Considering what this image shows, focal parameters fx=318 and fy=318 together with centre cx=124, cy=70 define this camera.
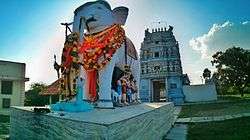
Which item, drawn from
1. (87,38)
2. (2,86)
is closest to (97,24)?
(87,38)

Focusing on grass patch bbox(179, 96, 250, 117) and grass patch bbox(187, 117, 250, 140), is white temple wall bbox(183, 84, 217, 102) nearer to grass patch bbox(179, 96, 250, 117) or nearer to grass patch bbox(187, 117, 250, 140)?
grass patch bbox(179, 96, 250, 117)

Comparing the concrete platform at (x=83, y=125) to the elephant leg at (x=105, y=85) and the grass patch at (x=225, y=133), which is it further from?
the grass patch at (x=225, y=133)

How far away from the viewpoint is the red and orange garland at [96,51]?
26.9ft

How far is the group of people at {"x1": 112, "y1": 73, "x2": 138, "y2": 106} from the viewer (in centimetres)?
904

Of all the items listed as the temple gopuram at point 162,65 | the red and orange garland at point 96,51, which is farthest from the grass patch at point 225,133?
the temple gopuram at point 162,65

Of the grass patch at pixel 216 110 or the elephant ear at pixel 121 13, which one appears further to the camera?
the grass patch at pixel 216 110

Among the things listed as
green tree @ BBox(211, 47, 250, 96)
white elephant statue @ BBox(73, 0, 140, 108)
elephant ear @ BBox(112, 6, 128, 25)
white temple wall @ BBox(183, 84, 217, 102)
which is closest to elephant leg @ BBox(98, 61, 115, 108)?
white elephant statue @ BBox(73, 0, 140, 108)

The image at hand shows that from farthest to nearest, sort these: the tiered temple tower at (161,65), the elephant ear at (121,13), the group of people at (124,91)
Answer: the tiered temple tower at (161,65)
the elephant ear at (121,13)
the group of people at (124,91)

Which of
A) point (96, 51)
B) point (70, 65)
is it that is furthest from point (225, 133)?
point (70, 65)

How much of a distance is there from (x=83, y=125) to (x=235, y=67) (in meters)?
35.4

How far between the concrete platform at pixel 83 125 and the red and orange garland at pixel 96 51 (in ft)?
6.26

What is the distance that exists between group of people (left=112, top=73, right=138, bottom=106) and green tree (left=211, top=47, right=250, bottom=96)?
2859 cm

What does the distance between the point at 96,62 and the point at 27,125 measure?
256 cm

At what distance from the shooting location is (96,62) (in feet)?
26.9
